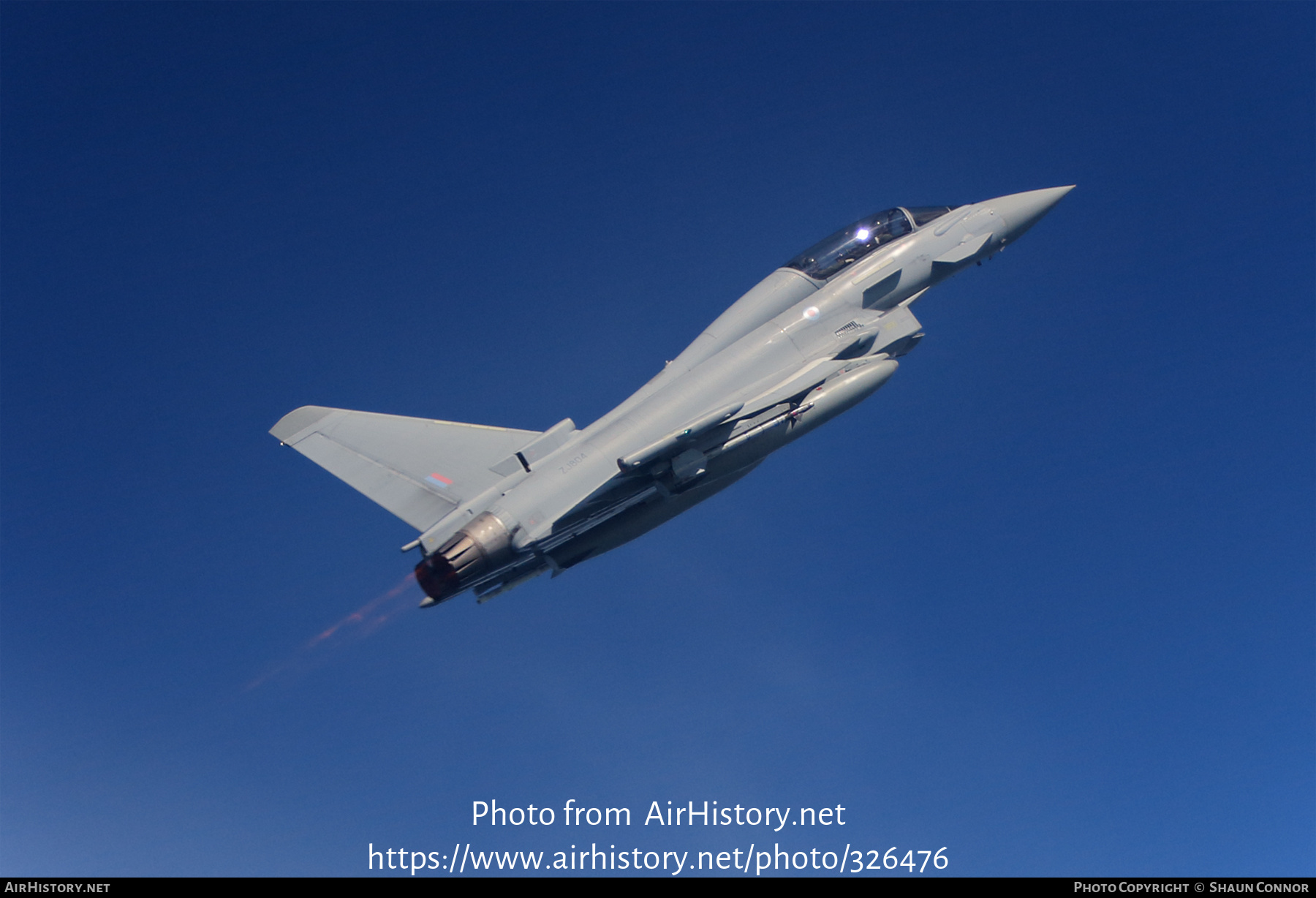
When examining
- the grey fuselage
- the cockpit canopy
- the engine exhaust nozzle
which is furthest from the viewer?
the cockpit canopy

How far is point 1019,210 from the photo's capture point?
20.5 meters

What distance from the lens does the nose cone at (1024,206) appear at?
2044 cm

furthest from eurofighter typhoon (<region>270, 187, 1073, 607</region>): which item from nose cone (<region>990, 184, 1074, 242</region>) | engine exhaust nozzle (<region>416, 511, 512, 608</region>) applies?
nose cone (<region>990, 184, 1074, 242</region>)

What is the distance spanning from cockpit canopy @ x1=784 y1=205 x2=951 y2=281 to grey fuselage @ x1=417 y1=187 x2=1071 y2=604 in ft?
0.17

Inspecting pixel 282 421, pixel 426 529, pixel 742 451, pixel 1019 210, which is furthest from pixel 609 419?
pixel 1019 210

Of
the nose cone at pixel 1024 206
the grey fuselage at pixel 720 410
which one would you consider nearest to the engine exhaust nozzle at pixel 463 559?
the grey fuselage at pixel 720 410

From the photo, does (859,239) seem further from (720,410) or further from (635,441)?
(635,441)

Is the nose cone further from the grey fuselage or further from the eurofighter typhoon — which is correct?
the eurofighter typhoon

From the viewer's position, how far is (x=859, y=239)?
64.1 ft

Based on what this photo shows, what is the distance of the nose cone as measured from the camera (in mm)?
20438

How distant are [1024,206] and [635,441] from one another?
13.0 m

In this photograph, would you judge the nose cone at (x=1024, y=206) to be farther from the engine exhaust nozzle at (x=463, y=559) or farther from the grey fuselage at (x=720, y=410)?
the engine exhaust nozzle at (x=463, y=559)

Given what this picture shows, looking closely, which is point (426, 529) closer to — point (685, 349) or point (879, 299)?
point (685, 349)

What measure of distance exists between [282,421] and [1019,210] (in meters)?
19.2
